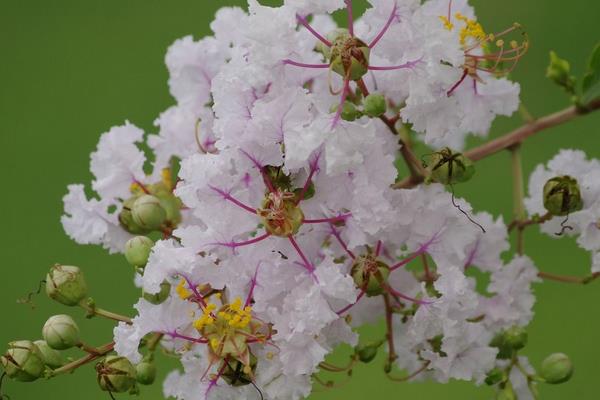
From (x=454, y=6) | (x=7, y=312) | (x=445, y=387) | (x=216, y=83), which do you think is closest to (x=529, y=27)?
(x=445, y=387)

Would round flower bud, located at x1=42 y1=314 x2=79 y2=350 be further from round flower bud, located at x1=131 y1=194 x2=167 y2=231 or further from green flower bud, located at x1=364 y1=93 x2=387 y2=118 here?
green flower bud, located at x1=364 y1=93 x2=387 y2=118

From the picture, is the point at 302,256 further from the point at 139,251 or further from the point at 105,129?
the point at 105,129

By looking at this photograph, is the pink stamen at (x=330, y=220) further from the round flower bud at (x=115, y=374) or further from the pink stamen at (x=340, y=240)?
the round flower bud at (x=115, y=374)

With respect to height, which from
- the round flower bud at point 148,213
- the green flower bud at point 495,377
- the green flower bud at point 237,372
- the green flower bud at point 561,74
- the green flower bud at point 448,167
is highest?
the green flower bud at point 561,74

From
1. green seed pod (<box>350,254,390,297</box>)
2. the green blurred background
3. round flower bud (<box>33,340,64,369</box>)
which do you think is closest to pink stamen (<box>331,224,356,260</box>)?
green seed pod (<box>350,254,390,297</box>)

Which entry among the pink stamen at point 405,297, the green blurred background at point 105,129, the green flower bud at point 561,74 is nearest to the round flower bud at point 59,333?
the pink stamen at point 405,297

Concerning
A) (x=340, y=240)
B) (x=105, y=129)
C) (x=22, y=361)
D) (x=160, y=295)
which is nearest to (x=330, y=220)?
(x=340, y=240)

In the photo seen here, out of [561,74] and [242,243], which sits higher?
[561,74]

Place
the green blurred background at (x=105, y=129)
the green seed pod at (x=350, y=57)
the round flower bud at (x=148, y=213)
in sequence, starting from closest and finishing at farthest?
the green seed pod at (x=350, y=57), the round flower bud at (x=148, y=213), the green blurred background at (x=105, y=129)
